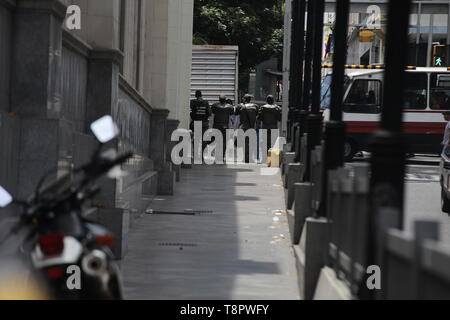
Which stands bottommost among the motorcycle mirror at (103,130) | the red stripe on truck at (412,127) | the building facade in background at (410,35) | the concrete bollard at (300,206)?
the concrete bollard at (300,206)

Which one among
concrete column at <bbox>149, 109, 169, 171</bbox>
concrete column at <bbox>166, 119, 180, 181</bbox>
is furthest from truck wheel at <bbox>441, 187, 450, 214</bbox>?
concrete column at <bbox>166, 119, 180, 181</bbox>

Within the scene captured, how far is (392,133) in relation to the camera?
5.80m

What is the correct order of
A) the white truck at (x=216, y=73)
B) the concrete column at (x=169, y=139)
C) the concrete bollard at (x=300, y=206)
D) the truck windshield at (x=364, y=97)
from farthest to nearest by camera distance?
1. the white truck at (x=216, y=73)
2. the truck windshield at (x=364, y=97)
3. the concrete column at (x=169, y=139)
4. the concrete bollard at (x=300, y=206)

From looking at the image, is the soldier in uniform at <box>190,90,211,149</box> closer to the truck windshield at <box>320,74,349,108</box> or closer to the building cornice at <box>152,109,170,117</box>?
the truck windshield at <box>320,74,349,108</box>

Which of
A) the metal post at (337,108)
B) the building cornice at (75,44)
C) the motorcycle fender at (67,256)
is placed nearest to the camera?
the motorcycle fender at (67,256)

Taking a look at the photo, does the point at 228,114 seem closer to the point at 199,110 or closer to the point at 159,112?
the point at 199,110

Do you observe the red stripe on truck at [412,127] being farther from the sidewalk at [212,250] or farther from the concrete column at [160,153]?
the concrete column at [160,153]

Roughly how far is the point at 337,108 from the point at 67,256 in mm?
5443

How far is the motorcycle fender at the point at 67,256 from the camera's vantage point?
14.7 feet

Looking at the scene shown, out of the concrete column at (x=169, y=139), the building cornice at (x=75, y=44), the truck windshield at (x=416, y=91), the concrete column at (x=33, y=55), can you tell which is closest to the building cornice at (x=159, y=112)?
the concrete column at (x=169, y=139)

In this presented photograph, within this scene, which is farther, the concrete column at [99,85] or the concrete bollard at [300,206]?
the concrete column at [99,85]

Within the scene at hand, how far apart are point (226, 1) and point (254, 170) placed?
119 feet
